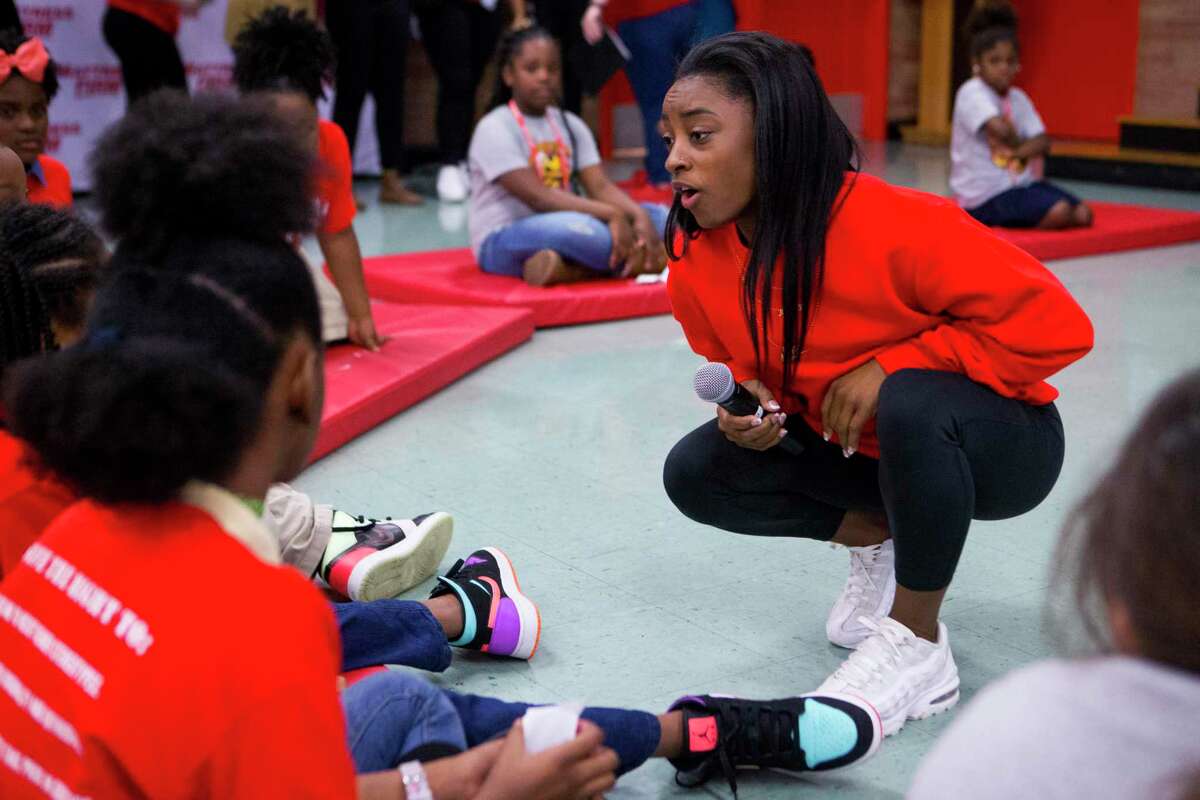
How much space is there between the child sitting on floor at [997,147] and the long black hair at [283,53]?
8.78 ft

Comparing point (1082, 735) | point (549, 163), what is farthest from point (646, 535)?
point (549, 163)

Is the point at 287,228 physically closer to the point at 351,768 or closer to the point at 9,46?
the point at 351,768

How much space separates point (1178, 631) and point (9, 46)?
110 inches

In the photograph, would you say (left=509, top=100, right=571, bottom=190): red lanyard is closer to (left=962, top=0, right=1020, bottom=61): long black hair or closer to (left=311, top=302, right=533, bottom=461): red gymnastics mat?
(left=311, top=302, right=533, bottom=461): red gymnastics mat

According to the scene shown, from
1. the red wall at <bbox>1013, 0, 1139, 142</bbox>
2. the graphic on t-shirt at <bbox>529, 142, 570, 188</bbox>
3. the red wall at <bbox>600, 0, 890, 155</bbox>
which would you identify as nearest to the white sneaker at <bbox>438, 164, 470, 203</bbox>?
the graphic on t-shirt at <bbox>529, 142, 570, 188</bbox>

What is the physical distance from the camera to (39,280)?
1409 millimetres

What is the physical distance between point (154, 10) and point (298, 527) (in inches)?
146

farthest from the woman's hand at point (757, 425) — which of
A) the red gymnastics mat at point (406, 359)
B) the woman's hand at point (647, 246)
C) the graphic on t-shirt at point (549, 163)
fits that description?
the graphic on t-shirt at point (549, 163)

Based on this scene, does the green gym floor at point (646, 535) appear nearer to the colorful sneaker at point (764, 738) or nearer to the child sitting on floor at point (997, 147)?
the colorful sneaker at point (764, 738)

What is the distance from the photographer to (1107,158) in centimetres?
651

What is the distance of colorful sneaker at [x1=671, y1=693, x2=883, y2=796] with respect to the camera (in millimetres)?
1456

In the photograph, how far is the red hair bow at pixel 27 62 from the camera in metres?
2.80

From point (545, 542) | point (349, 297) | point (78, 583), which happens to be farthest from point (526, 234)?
point (78, 583)

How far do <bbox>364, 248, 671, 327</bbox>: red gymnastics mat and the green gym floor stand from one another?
0.06 meters
